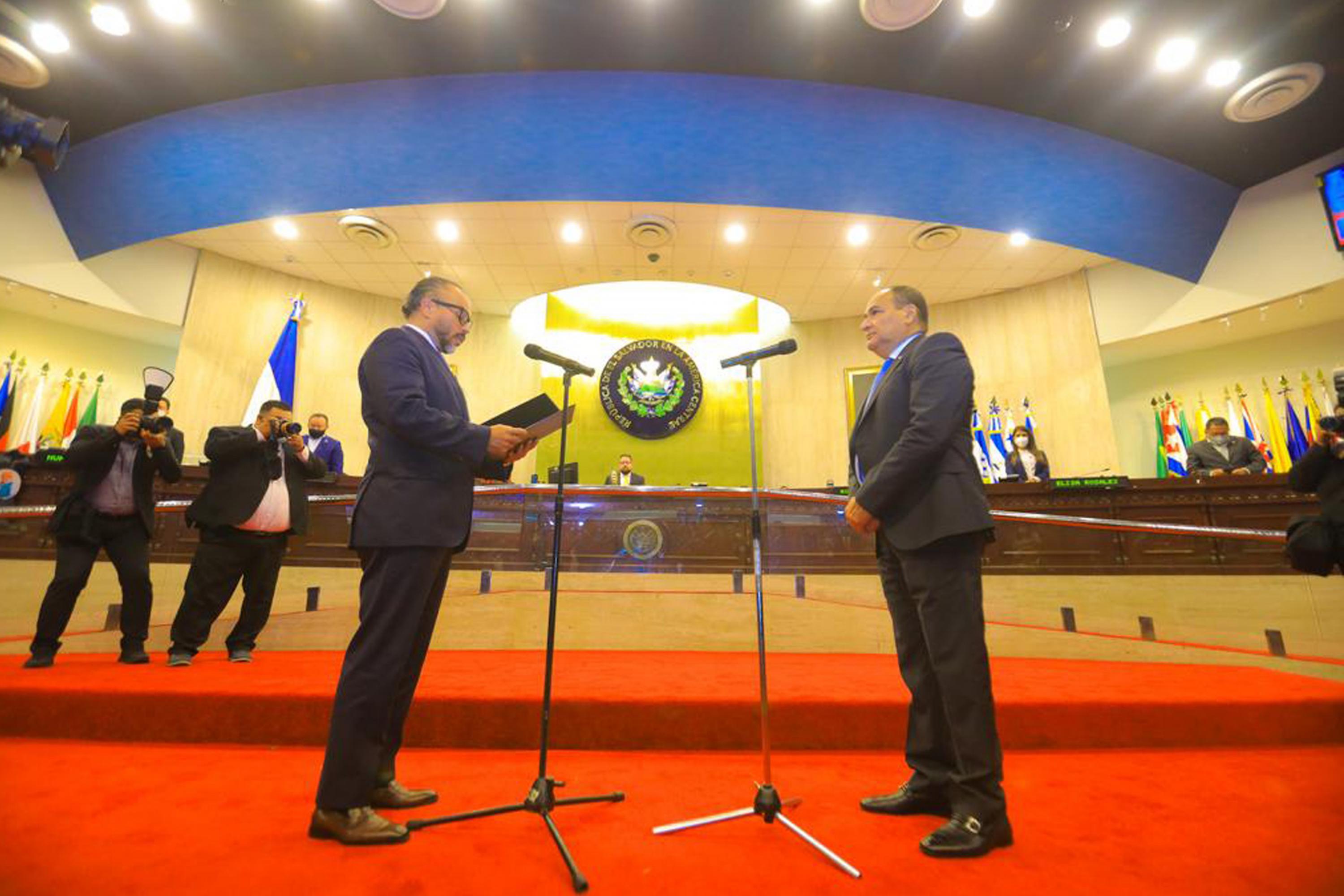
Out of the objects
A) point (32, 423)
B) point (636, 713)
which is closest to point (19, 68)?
point (32, 423)

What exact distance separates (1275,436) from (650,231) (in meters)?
8.38

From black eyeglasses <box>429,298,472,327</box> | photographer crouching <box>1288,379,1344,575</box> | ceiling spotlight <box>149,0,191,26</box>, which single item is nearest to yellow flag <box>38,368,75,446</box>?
ceiling spotlight <box>149,0,191,26</box>

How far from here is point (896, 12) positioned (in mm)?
4629

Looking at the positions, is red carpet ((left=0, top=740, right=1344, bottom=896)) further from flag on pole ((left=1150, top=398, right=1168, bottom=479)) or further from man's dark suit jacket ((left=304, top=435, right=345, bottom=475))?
flag on pole ((left=1150, top=398, right=1168, bottom=479))

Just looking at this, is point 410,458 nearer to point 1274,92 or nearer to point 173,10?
point 173,10

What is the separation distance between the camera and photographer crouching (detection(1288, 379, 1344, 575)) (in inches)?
A: 92.4

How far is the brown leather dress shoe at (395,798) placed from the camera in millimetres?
1654

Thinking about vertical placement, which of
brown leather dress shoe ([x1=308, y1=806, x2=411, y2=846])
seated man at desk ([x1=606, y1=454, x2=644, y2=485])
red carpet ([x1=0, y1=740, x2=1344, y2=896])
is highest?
seated man at desk ([x1=606, y1=454, x2=644, y2=485])

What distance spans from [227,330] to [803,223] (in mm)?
7697

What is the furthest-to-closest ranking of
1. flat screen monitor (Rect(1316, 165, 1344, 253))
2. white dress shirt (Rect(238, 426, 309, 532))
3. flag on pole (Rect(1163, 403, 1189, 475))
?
1. flag on pole (Rect(1163, 403, 1189, 475))
2. flat screen monitor (Rect(1316, 165, 1344, 253))
3. white dress shirt (Rect(238, 426, 309, 532))

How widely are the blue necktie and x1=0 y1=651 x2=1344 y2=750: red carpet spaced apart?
1.02m

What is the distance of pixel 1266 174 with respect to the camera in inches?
257

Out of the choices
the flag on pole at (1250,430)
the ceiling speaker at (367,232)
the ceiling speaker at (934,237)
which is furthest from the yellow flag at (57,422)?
the flag on pole at (1250,430)

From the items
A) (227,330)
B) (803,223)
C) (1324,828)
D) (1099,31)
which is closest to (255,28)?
(227,330)
